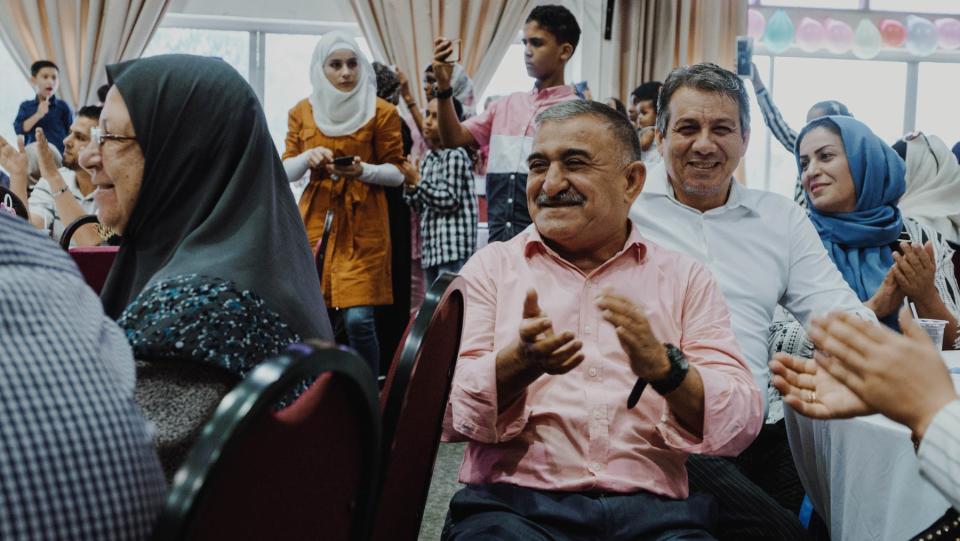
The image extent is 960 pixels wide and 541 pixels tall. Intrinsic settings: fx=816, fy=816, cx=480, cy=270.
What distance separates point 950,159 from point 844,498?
239 cm

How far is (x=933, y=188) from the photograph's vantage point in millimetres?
3164

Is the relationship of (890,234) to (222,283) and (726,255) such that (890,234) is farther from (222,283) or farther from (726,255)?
(222,283)

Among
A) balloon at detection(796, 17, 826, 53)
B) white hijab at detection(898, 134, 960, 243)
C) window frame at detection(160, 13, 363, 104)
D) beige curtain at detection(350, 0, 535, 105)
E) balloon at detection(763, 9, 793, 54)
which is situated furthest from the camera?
balloon at detection(796, 17, 826, 53)

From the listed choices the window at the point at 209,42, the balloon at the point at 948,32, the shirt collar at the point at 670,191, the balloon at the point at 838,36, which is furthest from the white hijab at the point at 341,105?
the balloon at the point at 948,32

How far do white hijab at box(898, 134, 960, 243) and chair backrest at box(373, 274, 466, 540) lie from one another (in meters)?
2.65

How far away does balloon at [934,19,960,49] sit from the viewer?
7.27m

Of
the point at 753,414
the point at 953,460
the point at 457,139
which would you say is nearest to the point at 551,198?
the point at 753,414

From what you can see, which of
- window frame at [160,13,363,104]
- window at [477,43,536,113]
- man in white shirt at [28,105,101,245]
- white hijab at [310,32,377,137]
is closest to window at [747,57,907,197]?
window at [477,43,536,113]

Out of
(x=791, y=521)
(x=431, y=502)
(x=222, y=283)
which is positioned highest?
(x=222, y=283)

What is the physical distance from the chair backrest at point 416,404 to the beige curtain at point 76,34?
5.99 m

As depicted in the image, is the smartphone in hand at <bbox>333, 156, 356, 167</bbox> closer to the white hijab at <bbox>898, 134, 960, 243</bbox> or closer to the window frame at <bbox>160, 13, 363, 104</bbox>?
the white hijab at <bbox>898, 134, 960, 243</bbox>

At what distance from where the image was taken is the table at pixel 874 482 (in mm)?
1210

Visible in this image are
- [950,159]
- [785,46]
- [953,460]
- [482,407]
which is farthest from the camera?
[785,46]

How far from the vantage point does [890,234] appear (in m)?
2.31
